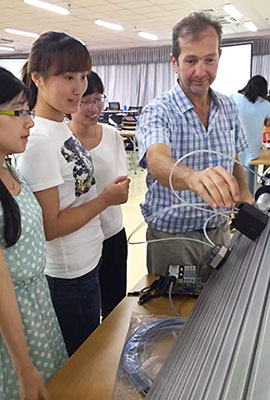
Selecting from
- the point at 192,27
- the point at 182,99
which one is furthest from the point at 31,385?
the point at 192,27

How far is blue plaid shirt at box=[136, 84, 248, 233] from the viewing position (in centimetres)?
135

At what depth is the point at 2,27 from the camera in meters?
9.35

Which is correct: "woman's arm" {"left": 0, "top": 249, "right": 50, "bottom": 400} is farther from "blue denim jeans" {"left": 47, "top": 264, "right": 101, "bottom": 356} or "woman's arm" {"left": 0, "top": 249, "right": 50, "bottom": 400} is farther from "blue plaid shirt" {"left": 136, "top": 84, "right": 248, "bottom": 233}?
"blue plaid shirt" {"left": 136, "top": 84, "right": 248, "bottom": 233}

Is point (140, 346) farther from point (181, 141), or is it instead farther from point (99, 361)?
point (181, 141)

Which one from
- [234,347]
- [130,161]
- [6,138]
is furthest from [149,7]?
[234,347]

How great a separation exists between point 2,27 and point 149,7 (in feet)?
12.9

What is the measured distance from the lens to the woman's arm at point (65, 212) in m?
1.16

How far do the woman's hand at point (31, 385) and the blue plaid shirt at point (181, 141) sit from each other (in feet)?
2.24

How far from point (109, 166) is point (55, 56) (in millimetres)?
541

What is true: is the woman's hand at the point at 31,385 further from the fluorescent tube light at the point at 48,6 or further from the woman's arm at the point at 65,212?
the fluorescent tube light at the point at 48,6

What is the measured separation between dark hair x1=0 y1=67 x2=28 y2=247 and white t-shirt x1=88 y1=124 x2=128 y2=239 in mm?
583

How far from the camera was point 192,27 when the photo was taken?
51.3 inches

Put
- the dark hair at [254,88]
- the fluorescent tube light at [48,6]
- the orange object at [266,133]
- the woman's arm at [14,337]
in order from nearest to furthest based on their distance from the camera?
the woman's arm at [14,337], the dark hair at [254,88], the orange object at [266,133], the fluorescent tube light at [48,6]

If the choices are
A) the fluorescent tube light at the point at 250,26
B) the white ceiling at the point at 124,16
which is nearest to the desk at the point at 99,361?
the white ceiling at the point at 124,16
